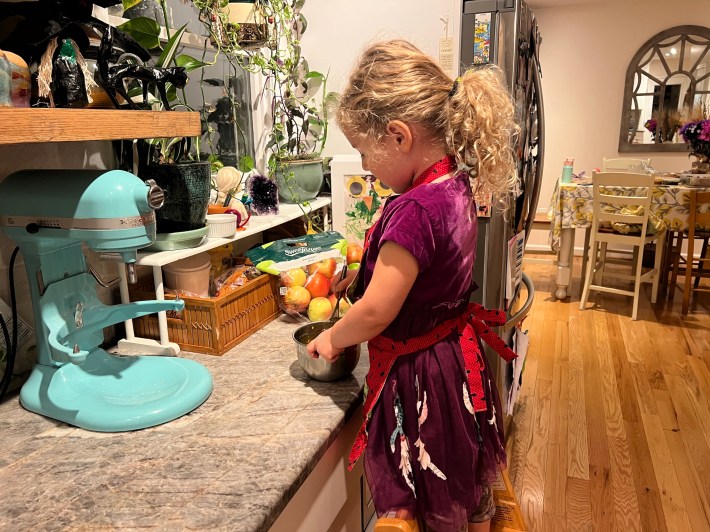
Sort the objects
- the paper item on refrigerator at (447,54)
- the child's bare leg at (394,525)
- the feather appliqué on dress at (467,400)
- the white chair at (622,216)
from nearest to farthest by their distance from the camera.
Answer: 1. the child's bare leg at (394,525)
2. the feather appliqué on dress at (467,400)
3. the paper item on refrigerator at (447,54)
4. the white chair at (622,216)

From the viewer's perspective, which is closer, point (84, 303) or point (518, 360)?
point (84, 303)

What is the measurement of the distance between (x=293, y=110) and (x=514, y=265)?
3.16ft

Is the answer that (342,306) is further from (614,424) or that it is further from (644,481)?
(614,424)

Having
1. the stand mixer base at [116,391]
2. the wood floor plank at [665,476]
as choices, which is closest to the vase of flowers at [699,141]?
→ the wood floor plank at [665,476]

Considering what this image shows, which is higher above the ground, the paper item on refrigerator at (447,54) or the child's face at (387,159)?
the paper item on refrigerator at (447,54)

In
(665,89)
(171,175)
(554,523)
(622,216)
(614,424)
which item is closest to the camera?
(171,175)

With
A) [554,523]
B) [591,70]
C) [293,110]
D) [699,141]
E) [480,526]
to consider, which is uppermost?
[591,70]

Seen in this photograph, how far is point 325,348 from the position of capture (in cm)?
108

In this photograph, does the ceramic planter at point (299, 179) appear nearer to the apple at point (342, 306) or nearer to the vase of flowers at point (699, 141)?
the apple at point (342, 306)

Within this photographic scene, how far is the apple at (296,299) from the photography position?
1.49 metres

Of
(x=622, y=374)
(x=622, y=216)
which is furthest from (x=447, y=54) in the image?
(x=622, y=216)

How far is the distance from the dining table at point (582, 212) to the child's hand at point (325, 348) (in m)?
3.38

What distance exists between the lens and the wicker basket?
50.3 inches

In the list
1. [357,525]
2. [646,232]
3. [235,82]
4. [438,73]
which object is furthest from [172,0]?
[646,232]
